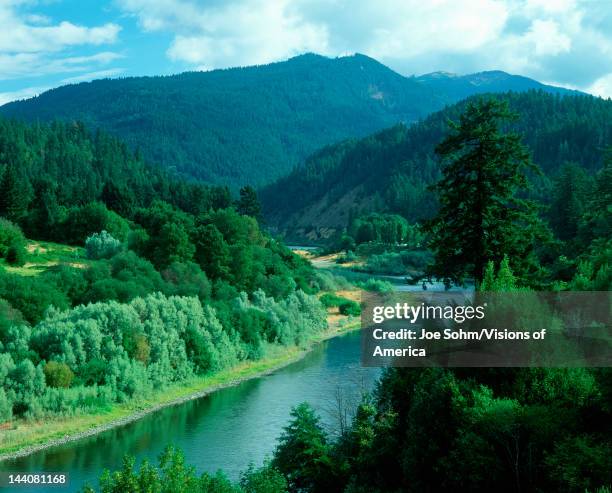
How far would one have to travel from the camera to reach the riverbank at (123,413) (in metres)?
34.0

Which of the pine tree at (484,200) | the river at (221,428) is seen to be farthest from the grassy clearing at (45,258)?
the pine tree at (484,200)

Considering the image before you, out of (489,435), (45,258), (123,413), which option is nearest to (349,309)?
(45,258)

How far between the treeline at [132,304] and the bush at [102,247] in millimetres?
137

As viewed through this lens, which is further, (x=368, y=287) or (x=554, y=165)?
(x=554, y=165)

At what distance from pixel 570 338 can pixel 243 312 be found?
4156 cm

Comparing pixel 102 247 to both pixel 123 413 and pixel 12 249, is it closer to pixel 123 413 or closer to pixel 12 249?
pixel 12 249

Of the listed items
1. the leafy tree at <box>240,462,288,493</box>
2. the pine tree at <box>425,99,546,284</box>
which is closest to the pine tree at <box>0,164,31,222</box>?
the pine tree at <box>425,99,546,284</box>

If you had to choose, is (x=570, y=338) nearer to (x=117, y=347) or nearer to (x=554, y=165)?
(x=117, y=347)

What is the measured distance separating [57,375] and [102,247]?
31491 millimetres

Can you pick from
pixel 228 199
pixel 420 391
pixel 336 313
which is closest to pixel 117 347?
pixel 420 391

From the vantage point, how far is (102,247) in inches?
2731

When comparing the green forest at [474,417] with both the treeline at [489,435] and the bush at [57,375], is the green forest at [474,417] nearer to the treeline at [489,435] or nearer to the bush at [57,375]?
the treeline at [489,435]

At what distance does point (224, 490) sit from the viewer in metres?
18.3

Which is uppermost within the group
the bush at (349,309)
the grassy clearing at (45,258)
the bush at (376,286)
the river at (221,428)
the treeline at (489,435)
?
the grassy clearing at (45,258)
